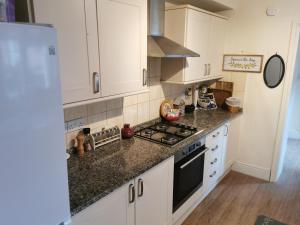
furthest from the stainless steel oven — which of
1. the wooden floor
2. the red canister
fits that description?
Answer: the red canister

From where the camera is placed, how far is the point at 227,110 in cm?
317

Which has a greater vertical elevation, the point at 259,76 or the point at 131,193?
the point at 259,76

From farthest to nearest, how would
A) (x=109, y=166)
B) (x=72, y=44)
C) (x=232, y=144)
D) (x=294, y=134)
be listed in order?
(x=294, y=134) < (x=232, y=144) < (x=109, y=166) < (x=72, y=44)

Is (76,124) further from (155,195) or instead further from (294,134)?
(294,134)

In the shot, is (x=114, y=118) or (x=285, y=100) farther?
(x=285, y=100)

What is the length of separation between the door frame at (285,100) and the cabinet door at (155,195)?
71.6 inches

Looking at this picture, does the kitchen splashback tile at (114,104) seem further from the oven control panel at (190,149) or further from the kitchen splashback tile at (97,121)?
the oven control panel at (190,149)

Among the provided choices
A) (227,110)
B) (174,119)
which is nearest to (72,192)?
(174,119)

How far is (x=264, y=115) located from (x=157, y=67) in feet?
5.22

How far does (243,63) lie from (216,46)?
46 cm

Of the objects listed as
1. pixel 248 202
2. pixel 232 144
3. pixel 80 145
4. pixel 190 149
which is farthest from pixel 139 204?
pixel 232 144

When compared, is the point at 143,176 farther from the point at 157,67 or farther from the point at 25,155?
the point at 157,67

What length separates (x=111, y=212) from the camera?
143 cm

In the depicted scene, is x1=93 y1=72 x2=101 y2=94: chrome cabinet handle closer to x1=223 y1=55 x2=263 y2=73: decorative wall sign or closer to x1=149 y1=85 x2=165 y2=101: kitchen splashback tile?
x1=149 y1=85 x2=165 y2=101: kitchen splashback tile
